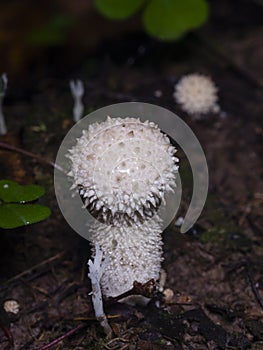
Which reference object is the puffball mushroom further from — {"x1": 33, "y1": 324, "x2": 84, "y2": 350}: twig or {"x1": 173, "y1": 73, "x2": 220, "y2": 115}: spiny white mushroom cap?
{"x1": 173, "y1": 73, "x2": 220, "y2": 115}: spiny white mushroom cap

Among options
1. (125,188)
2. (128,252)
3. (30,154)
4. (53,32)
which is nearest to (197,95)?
(30,154)

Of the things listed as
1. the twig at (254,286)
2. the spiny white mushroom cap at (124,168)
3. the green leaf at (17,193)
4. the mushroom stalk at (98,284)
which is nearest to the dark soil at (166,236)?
the twig at (254,286)

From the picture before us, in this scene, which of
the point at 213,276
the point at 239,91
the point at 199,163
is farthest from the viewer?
the point at 239,91

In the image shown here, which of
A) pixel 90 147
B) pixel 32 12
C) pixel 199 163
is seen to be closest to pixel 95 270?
pixel 90 147

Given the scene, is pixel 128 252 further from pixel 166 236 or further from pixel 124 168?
pixel 166 236

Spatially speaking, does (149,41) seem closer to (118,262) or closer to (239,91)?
(239,91)

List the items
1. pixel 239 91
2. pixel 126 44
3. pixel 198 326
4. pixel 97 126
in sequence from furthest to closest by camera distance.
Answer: pixel 126 44
pixel 239 91
pixel 198 326
pixel 97 126

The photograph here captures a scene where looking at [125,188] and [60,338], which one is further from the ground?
[125,188]
